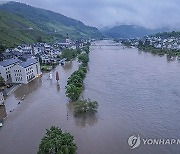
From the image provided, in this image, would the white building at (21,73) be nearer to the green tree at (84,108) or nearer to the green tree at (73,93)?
the green tree at (73,93)

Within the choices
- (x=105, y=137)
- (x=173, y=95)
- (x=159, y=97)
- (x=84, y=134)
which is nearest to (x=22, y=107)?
(x=84, y=134)

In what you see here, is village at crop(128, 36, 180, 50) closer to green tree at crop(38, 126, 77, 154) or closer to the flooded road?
the flooded road

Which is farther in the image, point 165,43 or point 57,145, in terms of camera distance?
point 165,43

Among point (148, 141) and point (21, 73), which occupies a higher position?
point (21, 73)

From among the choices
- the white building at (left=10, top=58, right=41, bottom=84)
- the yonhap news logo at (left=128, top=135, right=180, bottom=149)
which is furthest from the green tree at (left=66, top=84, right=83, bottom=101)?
the white building at (left=10, top=58, right=41, bottom=84)

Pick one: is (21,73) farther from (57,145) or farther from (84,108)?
(57,145)

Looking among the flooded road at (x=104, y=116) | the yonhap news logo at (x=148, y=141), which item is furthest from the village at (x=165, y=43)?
the yonhap news logo at (x=148, y=141)

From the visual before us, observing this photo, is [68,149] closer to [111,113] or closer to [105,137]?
[105,137]

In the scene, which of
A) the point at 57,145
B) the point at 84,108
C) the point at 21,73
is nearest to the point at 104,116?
the point at 84,108
